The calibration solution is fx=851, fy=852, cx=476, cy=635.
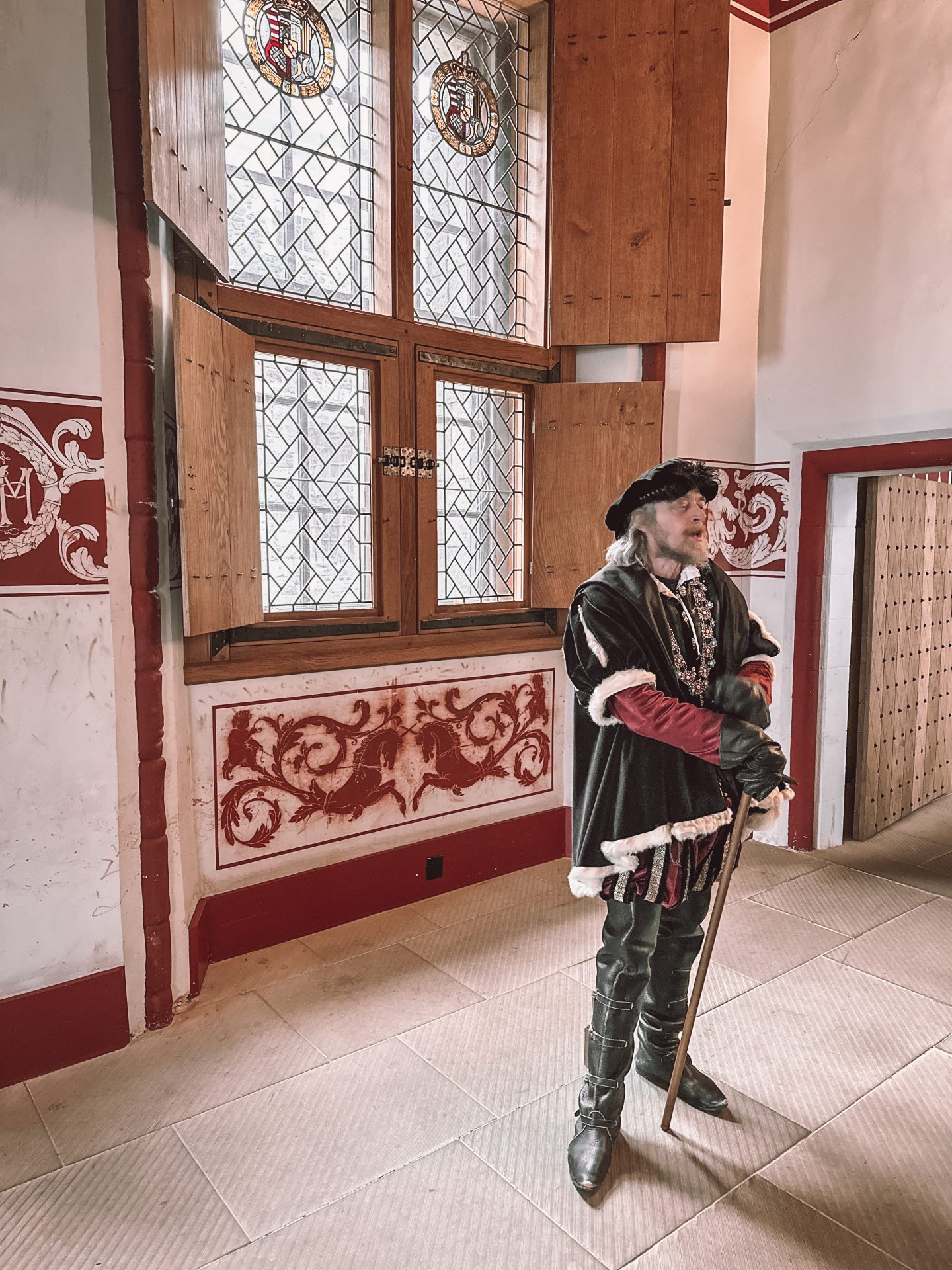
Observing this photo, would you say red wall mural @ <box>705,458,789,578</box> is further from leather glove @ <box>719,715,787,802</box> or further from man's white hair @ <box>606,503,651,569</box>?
leather glove @ <box>719,715,787,802</box>

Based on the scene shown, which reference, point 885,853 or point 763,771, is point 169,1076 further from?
point 885,853

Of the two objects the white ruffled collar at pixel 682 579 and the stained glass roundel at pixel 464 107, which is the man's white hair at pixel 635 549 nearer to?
the white ruffled collar at pixel 682 579

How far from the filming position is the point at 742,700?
2004 mm

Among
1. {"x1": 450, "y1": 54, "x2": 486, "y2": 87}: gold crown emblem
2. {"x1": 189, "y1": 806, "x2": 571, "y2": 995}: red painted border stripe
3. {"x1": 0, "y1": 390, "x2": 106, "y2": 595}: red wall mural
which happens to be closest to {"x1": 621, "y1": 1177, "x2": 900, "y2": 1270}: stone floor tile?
{"x1": 189, "y1": 806, "x2": 571, "y2": 995}: red painted border stripe

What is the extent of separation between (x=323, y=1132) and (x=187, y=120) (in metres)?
2.87

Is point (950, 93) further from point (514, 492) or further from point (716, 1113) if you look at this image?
point (716, 1113)

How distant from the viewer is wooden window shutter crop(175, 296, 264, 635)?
8.48 ft

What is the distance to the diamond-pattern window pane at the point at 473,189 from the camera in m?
3.63

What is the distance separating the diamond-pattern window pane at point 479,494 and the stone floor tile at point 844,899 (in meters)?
1.82

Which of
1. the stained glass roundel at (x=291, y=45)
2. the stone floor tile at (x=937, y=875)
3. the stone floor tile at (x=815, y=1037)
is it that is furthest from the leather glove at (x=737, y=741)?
the stained glass roundel at (x=291, y=45)

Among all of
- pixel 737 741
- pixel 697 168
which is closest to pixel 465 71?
pixel 697 168

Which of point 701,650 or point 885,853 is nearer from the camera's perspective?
point 701,650

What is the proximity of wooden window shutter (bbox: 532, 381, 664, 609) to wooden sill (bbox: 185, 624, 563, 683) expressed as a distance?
32cm

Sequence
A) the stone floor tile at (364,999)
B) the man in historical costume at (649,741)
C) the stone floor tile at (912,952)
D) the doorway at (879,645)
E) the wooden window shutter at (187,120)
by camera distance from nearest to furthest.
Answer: the man in historical costume at (649,741), the wooden window shutter at (187,120), the stone floor tile at (364,999), the stone floor tile at (912,952), the doorway at (879,645)
